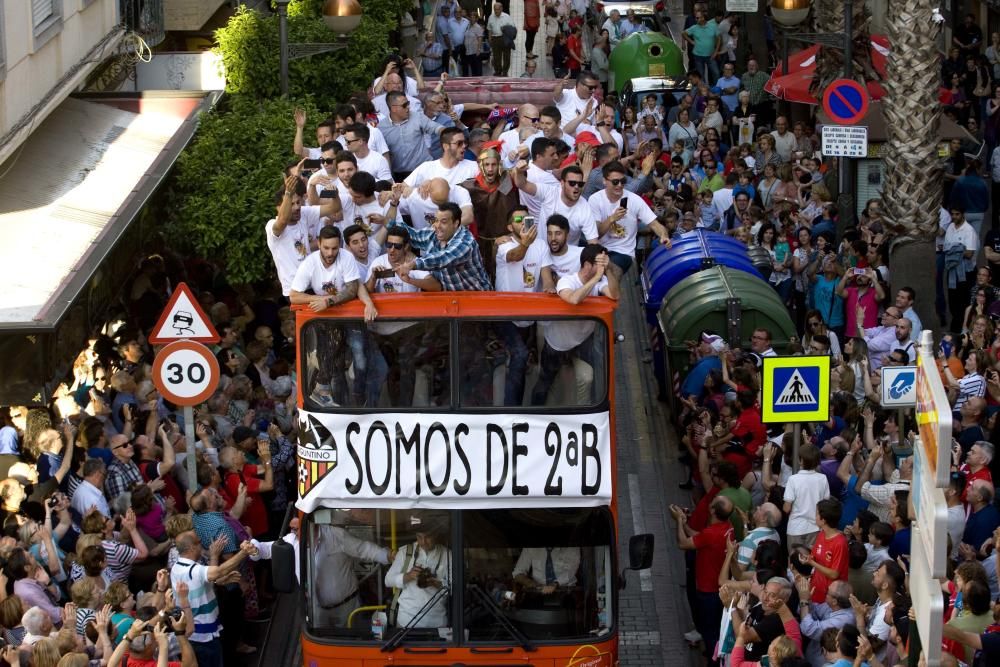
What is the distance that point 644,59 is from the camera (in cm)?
3172

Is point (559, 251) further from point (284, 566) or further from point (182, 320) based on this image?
point (182, 320)

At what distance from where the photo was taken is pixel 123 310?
1956cm

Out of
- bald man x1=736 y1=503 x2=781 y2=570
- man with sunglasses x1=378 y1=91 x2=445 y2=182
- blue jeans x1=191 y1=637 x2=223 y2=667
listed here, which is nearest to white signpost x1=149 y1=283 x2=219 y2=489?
blue jeans x1=191 y1=637 x2=223 y2=667

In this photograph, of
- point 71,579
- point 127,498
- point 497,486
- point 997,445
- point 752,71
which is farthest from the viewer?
point 752,71

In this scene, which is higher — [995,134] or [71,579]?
[995,134]

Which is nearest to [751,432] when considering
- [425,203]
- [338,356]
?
[425,203]

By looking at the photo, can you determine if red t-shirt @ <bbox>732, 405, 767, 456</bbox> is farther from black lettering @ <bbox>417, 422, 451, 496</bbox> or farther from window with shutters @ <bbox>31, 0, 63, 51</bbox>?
window with shutters @ <bbox>31, 0, 63, 51</bbox>

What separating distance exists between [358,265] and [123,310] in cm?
753

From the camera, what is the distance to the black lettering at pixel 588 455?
11.6m

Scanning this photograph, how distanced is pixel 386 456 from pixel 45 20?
8823 millimetres

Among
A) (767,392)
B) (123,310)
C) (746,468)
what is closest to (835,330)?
(746,468)

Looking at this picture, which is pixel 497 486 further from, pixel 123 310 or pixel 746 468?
pixel 123 310

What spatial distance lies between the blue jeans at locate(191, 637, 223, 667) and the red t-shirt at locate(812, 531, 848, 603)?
173 inches

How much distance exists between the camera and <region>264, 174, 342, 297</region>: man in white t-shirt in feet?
46.1
